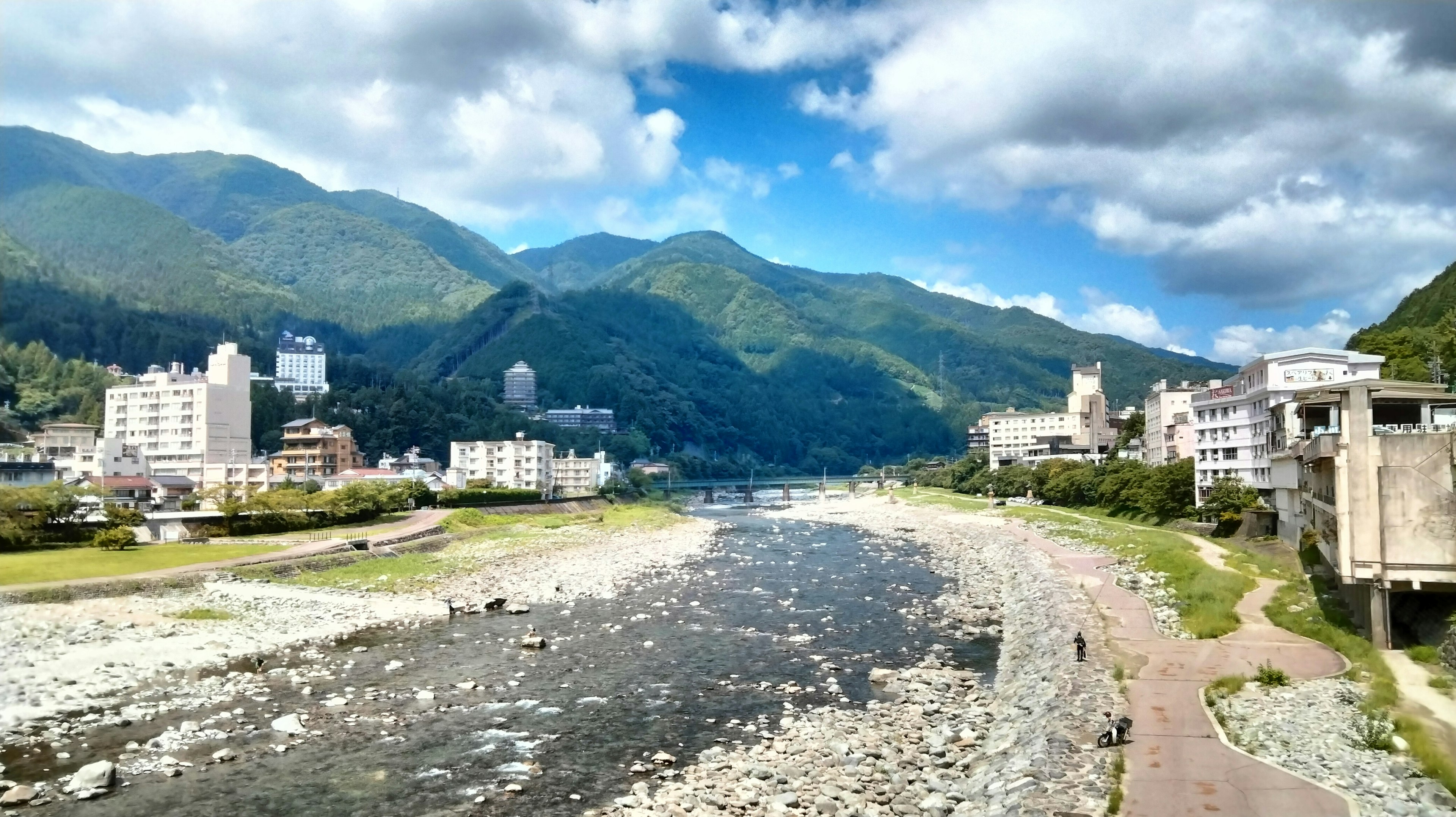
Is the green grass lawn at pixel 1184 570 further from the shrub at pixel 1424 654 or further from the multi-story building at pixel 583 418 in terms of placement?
the multi-story building at pixel 583 418

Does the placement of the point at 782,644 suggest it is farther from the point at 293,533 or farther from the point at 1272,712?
the point at 293,533

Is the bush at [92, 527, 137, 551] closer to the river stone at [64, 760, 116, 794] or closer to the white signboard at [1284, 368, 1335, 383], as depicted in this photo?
the river stone at [64, 760, 116, 794]

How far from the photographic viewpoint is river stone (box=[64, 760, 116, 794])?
49.1 ft

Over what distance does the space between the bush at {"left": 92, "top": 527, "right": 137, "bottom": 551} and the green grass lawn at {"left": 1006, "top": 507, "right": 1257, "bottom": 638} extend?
42.8 meters

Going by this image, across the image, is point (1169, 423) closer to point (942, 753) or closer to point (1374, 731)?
point (1374, 731)

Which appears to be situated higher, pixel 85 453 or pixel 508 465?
pixel 85 453

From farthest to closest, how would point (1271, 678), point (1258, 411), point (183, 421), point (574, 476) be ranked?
point (574, 476)
point (183, 421)
point (1258, 411)
point (1271, 678)

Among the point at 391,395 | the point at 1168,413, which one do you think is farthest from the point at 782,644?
the point at 391,395

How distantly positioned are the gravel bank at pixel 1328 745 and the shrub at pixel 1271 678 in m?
0.16

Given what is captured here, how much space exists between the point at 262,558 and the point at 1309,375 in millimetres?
50948

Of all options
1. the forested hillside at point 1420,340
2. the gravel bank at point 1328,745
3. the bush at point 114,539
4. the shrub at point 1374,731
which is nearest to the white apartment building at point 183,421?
the bush at point 114,539

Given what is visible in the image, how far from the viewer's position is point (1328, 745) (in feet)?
44.7

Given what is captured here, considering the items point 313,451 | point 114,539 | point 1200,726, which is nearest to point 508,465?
point 313,451

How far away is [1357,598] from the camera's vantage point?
2183cm
